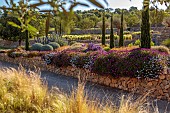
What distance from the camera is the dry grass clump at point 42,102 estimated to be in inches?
172

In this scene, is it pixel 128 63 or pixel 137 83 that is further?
pixel 128 63

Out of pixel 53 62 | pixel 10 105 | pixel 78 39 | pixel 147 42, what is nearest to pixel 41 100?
pixel 10 105

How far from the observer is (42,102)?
5.12m

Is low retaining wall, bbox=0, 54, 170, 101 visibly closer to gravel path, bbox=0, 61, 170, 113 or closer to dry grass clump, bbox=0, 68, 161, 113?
gravel path, bbox=0, 61, 170, 113

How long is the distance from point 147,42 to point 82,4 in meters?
12.9

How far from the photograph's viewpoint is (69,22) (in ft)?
2.02

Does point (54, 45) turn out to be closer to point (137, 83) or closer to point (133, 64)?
point (133, 64)

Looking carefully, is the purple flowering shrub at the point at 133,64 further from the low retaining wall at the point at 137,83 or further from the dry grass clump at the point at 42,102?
the dry grass clump at the point at 42,102

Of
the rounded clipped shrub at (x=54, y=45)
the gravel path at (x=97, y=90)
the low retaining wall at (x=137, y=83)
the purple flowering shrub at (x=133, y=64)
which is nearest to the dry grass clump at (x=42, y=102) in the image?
the gravel path at (x=97, y=90)

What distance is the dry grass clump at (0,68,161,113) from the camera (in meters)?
4.37

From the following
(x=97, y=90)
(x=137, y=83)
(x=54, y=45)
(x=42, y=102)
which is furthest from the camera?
(x=54, y=45)

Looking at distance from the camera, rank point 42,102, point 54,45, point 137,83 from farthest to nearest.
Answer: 1. point 54,45
2. point 137,83
3. point 42,102

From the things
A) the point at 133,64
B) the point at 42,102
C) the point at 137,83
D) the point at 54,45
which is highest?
the point at 54,45

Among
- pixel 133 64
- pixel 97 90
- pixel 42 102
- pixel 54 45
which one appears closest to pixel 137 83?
pixel 133 64
